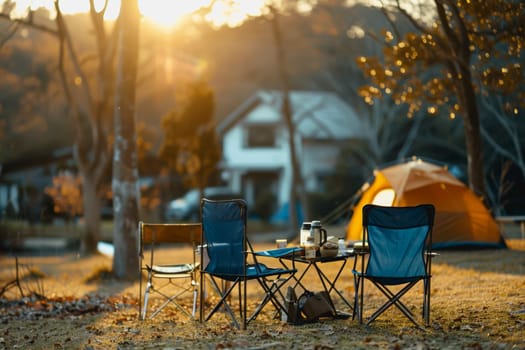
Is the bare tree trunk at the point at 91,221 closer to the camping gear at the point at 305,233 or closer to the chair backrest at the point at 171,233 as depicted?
the chair backrest at the point at 171,233

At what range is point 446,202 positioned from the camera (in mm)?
11719

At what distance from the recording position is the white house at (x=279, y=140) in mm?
29172

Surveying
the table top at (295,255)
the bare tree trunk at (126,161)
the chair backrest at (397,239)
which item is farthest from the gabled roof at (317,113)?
the chair backrest at (397,239)

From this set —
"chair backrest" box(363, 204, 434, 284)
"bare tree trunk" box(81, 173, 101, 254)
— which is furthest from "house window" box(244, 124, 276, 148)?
"chair backrest" box(363, 204, 434, 284)

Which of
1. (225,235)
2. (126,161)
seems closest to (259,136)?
(126,161)

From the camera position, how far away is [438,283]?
27.8 ft

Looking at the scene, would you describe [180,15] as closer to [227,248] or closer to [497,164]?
[497,164]

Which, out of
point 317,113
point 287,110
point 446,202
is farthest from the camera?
point 317,113

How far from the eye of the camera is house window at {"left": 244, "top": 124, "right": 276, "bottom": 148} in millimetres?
32156

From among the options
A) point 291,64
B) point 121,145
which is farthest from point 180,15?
point 291,64

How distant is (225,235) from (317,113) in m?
23.7

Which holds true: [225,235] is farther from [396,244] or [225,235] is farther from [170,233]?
[396,244]

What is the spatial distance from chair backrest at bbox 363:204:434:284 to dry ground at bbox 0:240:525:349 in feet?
1.50

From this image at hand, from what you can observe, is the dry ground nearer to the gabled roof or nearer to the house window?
the gabled roof
